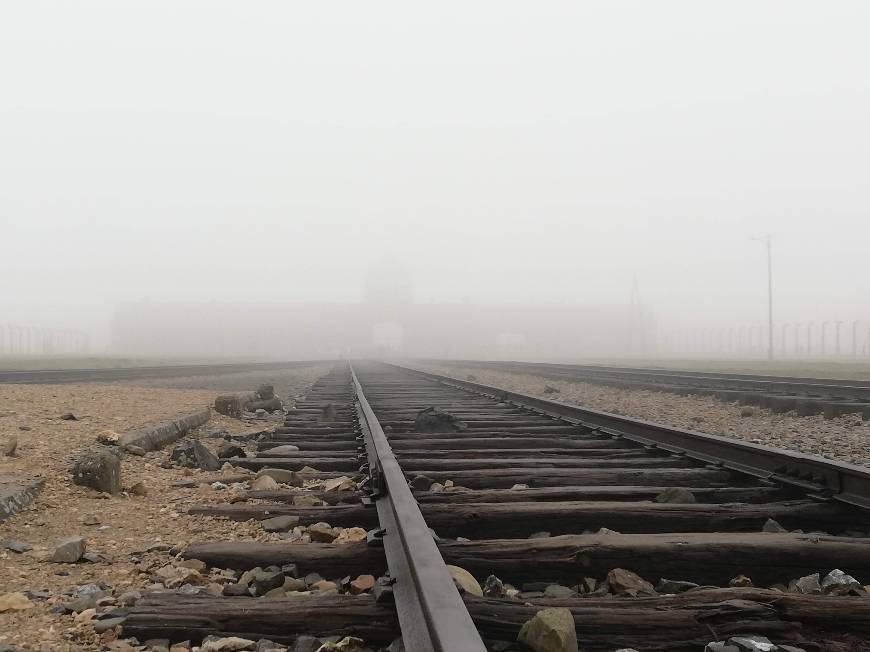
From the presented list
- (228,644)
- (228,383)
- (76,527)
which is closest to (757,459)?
→ (228,644)

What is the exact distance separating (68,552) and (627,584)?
2181mm

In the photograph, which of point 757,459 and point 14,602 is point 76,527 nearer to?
point 14,602

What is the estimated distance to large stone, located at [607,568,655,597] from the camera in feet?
7.00

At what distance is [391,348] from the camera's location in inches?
3782

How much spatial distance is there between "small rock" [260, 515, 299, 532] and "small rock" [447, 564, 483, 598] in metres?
1.22

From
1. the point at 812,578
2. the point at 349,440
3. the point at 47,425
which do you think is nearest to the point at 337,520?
the point at 812,578

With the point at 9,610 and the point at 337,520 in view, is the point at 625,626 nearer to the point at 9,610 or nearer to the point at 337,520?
the point at 337,520

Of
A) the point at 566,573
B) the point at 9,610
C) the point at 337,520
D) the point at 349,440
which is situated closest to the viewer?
the point at 9,610

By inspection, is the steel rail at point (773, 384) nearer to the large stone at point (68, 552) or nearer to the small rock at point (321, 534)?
the small rock at point (321, 534)

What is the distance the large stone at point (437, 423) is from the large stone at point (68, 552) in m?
3.58

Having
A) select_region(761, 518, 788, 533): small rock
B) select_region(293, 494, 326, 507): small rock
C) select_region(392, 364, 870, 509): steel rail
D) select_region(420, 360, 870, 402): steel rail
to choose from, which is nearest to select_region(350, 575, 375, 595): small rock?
select_region(293, 494, 326, 507): small rock

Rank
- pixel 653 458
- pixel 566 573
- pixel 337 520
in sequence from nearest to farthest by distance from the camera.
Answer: pixel 566 573, pixel 337 520, pixel 653 458

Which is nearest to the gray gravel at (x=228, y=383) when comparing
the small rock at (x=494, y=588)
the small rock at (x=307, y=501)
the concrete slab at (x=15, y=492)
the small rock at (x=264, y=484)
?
the small rock at (x=264, y=484)

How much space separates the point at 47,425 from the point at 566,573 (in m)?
5.56
